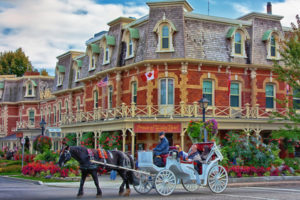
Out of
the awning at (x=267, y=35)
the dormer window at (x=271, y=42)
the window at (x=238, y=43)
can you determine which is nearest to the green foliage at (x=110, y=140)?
the window at (x=238, y=43)

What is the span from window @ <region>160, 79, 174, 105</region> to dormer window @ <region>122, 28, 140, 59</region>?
10.2 ft

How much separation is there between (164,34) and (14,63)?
158 ft

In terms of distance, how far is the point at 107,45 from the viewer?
31.8 m

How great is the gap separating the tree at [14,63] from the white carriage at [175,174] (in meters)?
58.8

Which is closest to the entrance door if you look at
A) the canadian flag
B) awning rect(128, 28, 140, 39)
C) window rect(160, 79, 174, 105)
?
window rect(160, 79, 174, 105)

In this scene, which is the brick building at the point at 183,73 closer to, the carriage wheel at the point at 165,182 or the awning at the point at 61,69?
the awning at the point at 61,69

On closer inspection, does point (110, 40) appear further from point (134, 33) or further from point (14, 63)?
point (14, 63)

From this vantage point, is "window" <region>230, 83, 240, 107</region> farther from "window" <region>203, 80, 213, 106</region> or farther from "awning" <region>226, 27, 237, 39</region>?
"awning" <region>226, 27, 237, 39</region>

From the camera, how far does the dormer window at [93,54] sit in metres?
33.8

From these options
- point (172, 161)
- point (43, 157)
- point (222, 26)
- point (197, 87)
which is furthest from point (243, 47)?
point (172, 161)

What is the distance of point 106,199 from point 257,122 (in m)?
16.0

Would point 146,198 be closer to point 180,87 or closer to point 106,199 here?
point 106,199

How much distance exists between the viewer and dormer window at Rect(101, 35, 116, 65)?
3144 cm

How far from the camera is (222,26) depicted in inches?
1164
